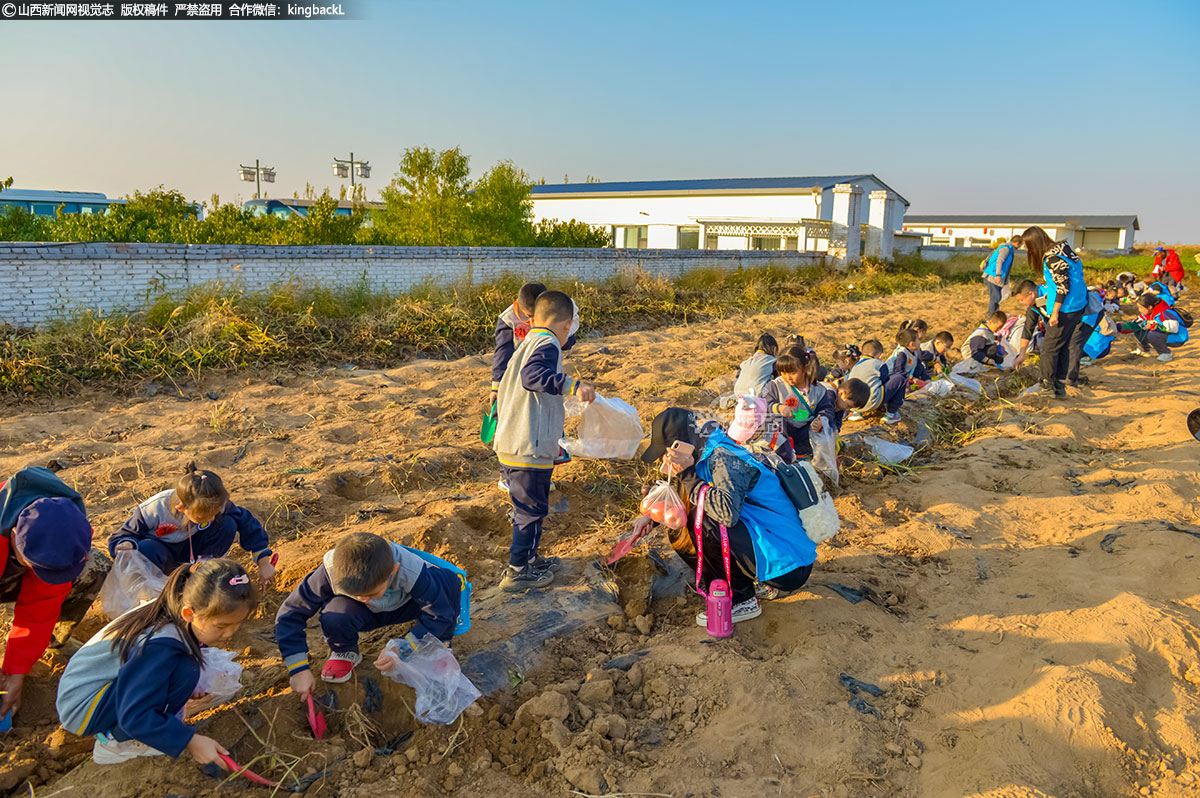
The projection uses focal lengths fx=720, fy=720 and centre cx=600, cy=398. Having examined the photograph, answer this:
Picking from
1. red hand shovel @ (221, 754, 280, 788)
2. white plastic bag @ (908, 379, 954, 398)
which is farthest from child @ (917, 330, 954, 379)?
red hand shovel @ (221, 754, 280, 788)

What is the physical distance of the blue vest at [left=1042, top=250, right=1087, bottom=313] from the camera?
6738mm

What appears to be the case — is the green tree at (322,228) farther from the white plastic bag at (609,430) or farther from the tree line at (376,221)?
the white plastic bag at (609,430)

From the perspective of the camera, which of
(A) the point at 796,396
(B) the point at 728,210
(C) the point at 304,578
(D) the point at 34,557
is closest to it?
(D) the point at 34,557

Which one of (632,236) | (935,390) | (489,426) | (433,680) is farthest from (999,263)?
(632,236)

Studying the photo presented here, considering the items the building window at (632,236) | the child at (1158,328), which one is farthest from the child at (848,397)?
the building window at (632,236)

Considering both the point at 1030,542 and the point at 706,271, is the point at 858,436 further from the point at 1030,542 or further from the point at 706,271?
the point at 706,271

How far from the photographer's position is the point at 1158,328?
975 centimetres

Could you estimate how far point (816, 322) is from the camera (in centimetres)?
1259

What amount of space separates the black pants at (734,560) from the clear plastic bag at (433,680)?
3.75 feet

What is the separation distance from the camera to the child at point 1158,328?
964cm

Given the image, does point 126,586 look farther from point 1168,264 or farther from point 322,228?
point 1168,264

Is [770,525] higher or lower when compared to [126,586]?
higher

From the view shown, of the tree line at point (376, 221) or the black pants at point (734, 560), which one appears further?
the tree line at point (376, 221)

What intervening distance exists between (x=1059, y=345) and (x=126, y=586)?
7.78 meters
